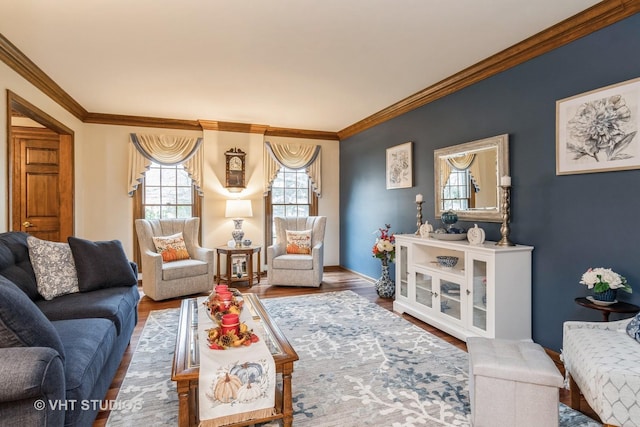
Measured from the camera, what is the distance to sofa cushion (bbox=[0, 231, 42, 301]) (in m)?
2.42

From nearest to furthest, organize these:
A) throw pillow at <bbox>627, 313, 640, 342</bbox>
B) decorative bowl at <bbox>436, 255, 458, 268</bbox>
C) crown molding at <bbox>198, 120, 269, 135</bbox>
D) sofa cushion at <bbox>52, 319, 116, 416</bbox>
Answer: sofa cushion at <bbox>52, 319, 116, 416</bbox> < throw pillow at <bbox>627, 313, 640, 342</bbox> < decorative bowl at <bbox>436, 255, 458, 268</bbox> < crown molding at <bbox>198, 120, 269, 135</bbox>

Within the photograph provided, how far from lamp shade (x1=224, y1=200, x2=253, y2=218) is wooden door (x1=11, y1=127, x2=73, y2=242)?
2095 millimetres

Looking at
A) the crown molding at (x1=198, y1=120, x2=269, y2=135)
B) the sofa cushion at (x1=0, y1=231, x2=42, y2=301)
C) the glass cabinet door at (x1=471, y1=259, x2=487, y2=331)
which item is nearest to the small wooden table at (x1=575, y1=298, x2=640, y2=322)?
the glass cabinet door at (x1=471, y1=259, x2=487, y2=331)

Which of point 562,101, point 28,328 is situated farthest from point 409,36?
point 28,328

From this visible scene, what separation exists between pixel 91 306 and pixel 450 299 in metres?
2.96

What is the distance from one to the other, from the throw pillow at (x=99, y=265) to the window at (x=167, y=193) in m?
2.61

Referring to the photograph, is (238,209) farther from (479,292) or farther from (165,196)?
(479,292)

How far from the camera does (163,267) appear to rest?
4418 mm

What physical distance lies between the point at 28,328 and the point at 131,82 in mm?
3198

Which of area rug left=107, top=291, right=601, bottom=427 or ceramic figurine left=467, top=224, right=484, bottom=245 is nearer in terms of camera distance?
area rug left=107, top=291, right=601, bottom=427

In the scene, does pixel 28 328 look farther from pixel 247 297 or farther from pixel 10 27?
pixel 10 27

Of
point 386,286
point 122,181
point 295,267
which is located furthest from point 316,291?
point 122,181

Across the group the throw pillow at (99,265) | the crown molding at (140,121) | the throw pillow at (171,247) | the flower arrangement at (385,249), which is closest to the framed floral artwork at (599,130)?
the flower arrangement at (385,249)

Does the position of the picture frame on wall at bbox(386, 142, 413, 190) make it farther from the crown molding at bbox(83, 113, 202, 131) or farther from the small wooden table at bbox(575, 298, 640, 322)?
the crown molding at bbox(83, 113, 202, 131)
